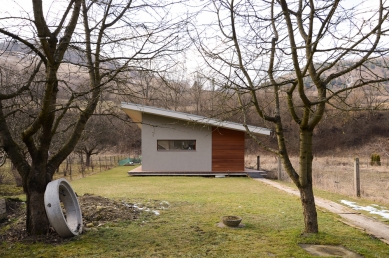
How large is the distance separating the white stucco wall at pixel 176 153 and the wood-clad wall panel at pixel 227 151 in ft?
1.10

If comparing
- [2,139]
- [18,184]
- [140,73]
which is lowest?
[18,184]

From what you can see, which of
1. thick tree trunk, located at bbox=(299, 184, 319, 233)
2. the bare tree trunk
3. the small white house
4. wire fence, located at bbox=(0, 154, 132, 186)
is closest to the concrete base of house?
the small white house

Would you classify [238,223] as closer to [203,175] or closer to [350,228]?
[350,228]

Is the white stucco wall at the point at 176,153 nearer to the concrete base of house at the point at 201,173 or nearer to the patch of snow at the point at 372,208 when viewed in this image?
the concrete base of house at the point at 201,173

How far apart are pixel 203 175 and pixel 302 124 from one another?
12.9m

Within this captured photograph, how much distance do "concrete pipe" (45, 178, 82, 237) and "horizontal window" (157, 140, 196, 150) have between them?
12475 millimetres

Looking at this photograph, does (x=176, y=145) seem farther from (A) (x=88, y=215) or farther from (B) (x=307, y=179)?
(B) (x=307, y=179)

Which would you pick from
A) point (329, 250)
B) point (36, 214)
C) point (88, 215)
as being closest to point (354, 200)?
point (329, 250)

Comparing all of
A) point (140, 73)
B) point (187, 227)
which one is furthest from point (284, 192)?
point (140, 73)

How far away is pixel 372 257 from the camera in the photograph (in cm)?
443

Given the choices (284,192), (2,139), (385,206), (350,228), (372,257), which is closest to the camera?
(372,257)

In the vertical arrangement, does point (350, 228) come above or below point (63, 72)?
below

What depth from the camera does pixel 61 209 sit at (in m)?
5.02

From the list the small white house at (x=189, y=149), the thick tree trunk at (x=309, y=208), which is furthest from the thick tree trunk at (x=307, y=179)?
the small white house at (x=189, y=149)
